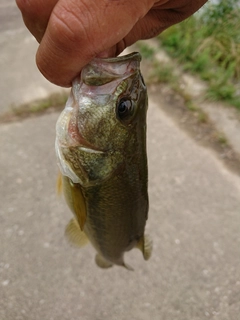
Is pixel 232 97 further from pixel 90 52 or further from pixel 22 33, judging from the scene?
pixel 90 52

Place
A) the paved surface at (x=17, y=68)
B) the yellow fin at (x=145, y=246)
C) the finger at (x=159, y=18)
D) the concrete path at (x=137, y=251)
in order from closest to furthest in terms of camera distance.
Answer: the finger at (x=159, y=18), the yellow fin at (x=145, y=246), the concrete path at (x=137, y=251), the paved surface at (x=17, y=68)

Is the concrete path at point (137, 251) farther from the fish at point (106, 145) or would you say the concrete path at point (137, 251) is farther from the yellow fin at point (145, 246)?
the fish at point (106, 145)

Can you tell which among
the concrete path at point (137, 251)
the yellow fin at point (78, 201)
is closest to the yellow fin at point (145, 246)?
the yellow fin at point (78, 201)

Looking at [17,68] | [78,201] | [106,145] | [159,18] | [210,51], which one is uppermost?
[159,18]

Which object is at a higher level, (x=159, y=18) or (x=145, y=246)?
(x=159, y=18)

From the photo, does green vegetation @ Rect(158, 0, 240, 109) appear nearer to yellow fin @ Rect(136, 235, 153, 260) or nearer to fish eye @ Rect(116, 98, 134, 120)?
→ yellow fin @ Rect(136, 235, 153, 260)

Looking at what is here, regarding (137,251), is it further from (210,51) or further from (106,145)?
(210,51)

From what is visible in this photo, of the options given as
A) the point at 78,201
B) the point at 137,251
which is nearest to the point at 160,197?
the point at 137,251

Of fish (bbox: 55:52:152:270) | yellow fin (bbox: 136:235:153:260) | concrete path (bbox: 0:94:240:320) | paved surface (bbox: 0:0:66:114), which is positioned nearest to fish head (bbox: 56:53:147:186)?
fish (bbox: 55:52:152:270)

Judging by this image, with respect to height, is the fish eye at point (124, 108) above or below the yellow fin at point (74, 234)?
above
